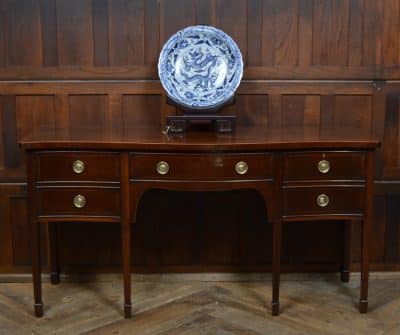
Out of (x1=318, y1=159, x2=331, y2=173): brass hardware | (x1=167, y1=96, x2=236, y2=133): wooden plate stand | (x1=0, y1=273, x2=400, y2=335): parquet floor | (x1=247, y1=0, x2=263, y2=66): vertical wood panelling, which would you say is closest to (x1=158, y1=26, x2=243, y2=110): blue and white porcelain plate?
(x1=167, y1=96, x2=236, y2=133): wooden plate stand

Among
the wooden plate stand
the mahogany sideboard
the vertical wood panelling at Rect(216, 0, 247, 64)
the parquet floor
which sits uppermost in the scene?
the vertical wood panelling at Rect(216, 0, 247, 64)

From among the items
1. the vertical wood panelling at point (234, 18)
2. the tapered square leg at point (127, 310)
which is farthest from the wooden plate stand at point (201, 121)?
the tapered square leg at point (127, 310)

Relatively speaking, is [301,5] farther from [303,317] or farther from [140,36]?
[303,317]

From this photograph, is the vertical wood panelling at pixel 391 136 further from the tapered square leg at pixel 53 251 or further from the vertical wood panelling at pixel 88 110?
the tapered square leg at pixel 53 251

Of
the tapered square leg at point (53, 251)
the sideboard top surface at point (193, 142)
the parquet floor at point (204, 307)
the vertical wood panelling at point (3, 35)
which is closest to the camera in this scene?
the sideboard top surface at point (193, 142)

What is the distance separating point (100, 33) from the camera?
233cm

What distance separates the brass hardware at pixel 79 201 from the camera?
1986mm

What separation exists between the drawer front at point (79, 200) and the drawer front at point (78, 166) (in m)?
0.04

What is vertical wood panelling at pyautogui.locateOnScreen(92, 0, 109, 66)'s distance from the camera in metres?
2.31

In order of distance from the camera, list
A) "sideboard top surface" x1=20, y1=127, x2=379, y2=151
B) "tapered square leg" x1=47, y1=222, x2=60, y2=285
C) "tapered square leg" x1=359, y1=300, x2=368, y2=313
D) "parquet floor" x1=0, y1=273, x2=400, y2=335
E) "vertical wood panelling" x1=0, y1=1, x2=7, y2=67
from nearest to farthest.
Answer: "sideboard top surface" x1=20, y1=127, x2=379, y2=151
"parquet floor" x1=0, y1=273, x2=400, y2=335
"tapered square leg" x1=359, y1=300, x2=368, y2=313
"vertical wood panelling" x1=0, y1=1, x2=7, y2=67
"tapered square leg" x1=47, y1=222, x2=60, y2=285

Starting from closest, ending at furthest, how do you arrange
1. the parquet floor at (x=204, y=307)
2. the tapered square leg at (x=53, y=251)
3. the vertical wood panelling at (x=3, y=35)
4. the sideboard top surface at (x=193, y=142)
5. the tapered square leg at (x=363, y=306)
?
the sideboard top surface at (x=193, y=142), the parquet floor at (x=204, y=307), the tapered square leg at (x=363, y=306), the vertical wood panelling at (x=3, y=35), the tapered square leg at (x=53, y=251)

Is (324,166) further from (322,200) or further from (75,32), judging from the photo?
(75,32)

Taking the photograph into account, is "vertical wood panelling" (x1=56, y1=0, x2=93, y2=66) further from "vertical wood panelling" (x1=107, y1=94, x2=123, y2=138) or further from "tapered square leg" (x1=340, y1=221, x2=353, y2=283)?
"tapered square leg" (x1=340, y1=221, x2=353, y2=283)

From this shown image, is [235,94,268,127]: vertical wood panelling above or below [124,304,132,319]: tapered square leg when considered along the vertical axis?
above
